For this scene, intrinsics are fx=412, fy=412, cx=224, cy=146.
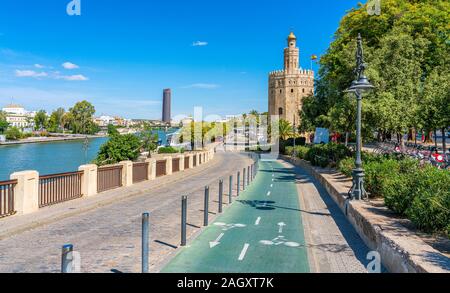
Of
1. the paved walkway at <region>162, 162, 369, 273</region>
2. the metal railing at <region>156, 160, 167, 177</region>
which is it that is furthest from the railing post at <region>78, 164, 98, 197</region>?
the metal railing at <region>156, 160, 167, 177</region>

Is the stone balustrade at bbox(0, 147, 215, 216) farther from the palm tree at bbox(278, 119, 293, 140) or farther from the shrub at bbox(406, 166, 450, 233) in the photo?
the palm tree at bbox(278, 119, 293, 140)

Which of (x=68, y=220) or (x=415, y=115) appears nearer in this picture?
(x=68, y=220)

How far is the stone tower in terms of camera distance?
116125 mm

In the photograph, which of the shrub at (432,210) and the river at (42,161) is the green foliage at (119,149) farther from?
the shrub at (432,210)

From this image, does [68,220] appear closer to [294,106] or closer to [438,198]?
[438,198]

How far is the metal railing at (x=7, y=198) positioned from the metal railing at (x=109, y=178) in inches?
228

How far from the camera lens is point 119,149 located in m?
61.0

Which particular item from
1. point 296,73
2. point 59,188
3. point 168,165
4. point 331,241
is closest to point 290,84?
point 296,73

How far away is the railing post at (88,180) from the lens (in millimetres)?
16234

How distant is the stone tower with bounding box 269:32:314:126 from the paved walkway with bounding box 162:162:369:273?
102 m

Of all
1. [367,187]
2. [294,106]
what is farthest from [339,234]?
[294,106]

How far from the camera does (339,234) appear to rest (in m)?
10.8
